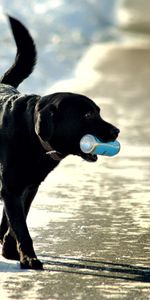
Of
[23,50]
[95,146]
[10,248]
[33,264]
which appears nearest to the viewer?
[33,264]

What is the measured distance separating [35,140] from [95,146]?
0.33 m

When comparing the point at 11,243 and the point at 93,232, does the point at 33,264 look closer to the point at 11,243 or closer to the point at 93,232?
the point at 11,243

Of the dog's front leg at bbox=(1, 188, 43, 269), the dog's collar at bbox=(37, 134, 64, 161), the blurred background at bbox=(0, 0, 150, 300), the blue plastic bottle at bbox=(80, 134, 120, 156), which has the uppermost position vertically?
the blue plastic bottle at bbox=(80, 134, 120, 156)

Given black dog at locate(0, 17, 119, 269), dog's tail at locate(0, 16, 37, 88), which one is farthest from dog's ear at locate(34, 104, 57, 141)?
dog's tail at locate(0, 16, 37, 88)

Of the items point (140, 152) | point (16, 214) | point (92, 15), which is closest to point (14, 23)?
point (16, 214)

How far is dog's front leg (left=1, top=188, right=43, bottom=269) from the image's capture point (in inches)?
180

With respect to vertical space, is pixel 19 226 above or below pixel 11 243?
above

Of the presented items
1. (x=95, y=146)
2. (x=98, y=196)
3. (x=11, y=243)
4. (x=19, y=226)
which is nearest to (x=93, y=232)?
(x=11, y=243)

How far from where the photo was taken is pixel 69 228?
542cm

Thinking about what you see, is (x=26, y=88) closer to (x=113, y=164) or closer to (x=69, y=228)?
(x=113, y=164)

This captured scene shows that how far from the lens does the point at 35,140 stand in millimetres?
4723

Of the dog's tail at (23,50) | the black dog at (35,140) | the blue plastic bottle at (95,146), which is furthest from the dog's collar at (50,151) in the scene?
the dog's tail at (23,50)

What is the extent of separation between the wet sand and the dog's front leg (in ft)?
0.26

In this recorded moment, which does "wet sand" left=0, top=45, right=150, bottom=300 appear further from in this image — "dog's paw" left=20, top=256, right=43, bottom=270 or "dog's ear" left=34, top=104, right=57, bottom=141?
"dog's ear" left=34, top=104, right=57, bottom=141
